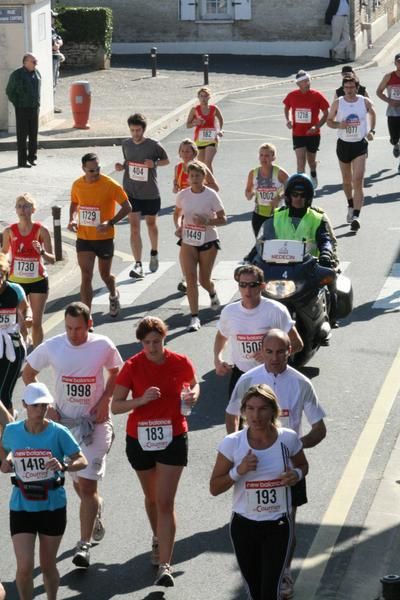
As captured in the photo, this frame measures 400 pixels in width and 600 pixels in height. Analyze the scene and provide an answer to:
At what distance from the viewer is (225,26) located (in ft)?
154

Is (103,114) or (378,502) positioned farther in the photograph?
(103,114)

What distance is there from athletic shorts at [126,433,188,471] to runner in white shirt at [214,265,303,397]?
130 centimetres

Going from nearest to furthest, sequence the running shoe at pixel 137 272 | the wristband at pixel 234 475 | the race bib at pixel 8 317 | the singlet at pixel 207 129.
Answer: the wristband at pixel 234 475
the race bib at pixel 8 317
the running shoe at pixel 137 272
the singlet at pixel 207 129

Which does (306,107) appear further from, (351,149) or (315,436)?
(315,436)

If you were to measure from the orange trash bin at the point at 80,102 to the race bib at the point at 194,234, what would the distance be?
1511 cm

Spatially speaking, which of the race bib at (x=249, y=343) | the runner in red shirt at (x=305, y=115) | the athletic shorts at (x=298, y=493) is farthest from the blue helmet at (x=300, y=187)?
the runner in red shirt at (x=305, y=115)

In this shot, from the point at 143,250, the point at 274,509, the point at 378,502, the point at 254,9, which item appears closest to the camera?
the point at 274,509

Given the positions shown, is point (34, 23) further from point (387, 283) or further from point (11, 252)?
point (11, 252)

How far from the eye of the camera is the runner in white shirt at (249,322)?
35.8ft

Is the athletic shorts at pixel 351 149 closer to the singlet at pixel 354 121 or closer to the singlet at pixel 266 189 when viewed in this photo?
the singlet at pixel 354 121

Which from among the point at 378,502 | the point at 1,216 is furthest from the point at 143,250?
the point at 378,502

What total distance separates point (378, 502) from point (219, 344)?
160cm

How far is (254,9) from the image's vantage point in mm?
46625

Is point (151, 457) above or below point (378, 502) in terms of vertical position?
above
